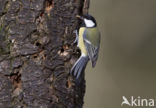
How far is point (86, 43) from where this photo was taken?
5.36 metres

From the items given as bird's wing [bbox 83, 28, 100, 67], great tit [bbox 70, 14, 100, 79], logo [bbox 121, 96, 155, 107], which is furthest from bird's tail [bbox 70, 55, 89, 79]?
logo [bbox 121, 96, 155, 107]

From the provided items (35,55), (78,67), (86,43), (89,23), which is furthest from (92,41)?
(35,55)

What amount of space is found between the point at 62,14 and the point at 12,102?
92 cm

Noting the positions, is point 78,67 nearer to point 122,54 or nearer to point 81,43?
point 81,43

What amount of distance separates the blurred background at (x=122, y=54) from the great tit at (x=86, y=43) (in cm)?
318

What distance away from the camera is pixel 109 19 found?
868cm

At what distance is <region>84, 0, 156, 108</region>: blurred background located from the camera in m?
8.67

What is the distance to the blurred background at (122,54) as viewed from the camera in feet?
28.5

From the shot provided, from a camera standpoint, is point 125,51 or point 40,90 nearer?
point 40,90

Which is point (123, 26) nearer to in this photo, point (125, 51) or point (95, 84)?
point (125, 51)

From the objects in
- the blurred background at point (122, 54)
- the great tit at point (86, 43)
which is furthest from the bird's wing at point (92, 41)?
the blurred background at point (122, 54)

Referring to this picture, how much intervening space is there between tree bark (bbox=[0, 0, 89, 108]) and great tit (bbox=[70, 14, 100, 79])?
10cm

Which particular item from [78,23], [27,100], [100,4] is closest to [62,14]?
[78,23]

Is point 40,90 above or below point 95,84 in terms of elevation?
above
